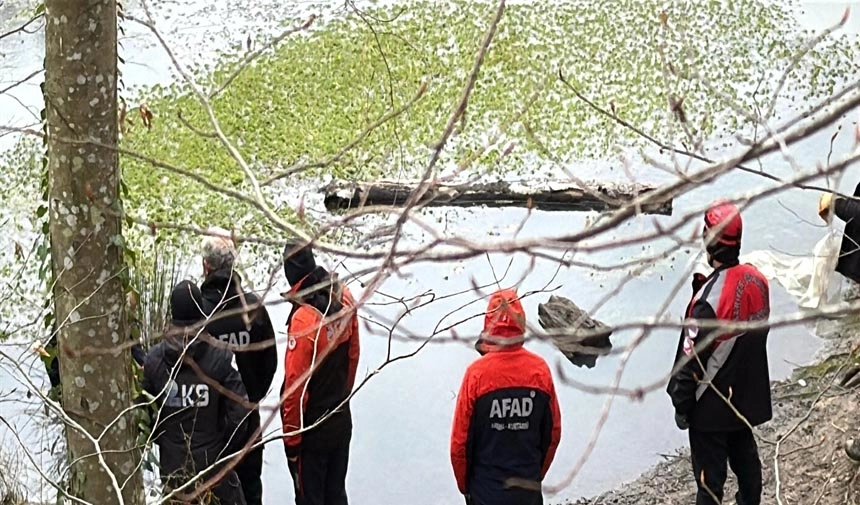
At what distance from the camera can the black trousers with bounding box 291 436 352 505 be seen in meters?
4.90

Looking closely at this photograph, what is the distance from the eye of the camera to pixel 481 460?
14.2 feet

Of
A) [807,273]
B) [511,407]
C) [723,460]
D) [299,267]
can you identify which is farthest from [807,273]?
[299,267]

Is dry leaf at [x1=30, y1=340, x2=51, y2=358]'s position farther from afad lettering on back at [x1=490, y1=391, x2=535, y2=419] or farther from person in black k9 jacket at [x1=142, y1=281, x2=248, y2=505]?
afad lettering on back at [x1=490, y1=391, x2=535, y2=419]

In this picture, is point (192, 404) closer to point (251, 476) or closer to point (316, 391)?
point (316, 391)

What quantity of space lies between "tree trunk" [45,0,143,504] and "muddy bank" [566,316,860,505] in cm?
304

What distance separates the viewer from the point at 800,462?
5695 millimetres

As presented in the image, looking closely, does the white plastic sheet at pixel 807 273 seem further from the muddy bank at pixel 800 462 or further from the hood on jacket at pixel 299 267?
the hood on jacket at pixel 299 267

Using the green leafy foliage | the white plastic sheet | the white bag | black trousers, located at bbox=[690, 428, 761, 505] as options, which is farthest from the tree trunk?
the green leafy foliage

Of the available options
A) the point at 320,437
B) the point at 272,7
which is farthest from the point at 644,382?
the point at 272,7

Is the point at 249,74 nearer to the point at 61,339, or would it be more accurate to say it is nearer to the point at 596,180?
the point at 596,180

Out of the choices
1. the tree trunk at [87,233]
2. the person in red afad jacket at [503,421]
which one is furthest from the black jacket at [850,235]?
the tree trunk at [87,233]

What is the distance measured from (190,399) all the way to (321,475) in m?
0.80

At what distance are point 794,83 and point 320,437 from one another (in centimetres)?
982

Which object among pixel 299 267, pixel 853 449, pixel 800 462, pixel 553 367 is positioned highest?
pixel 553 367
